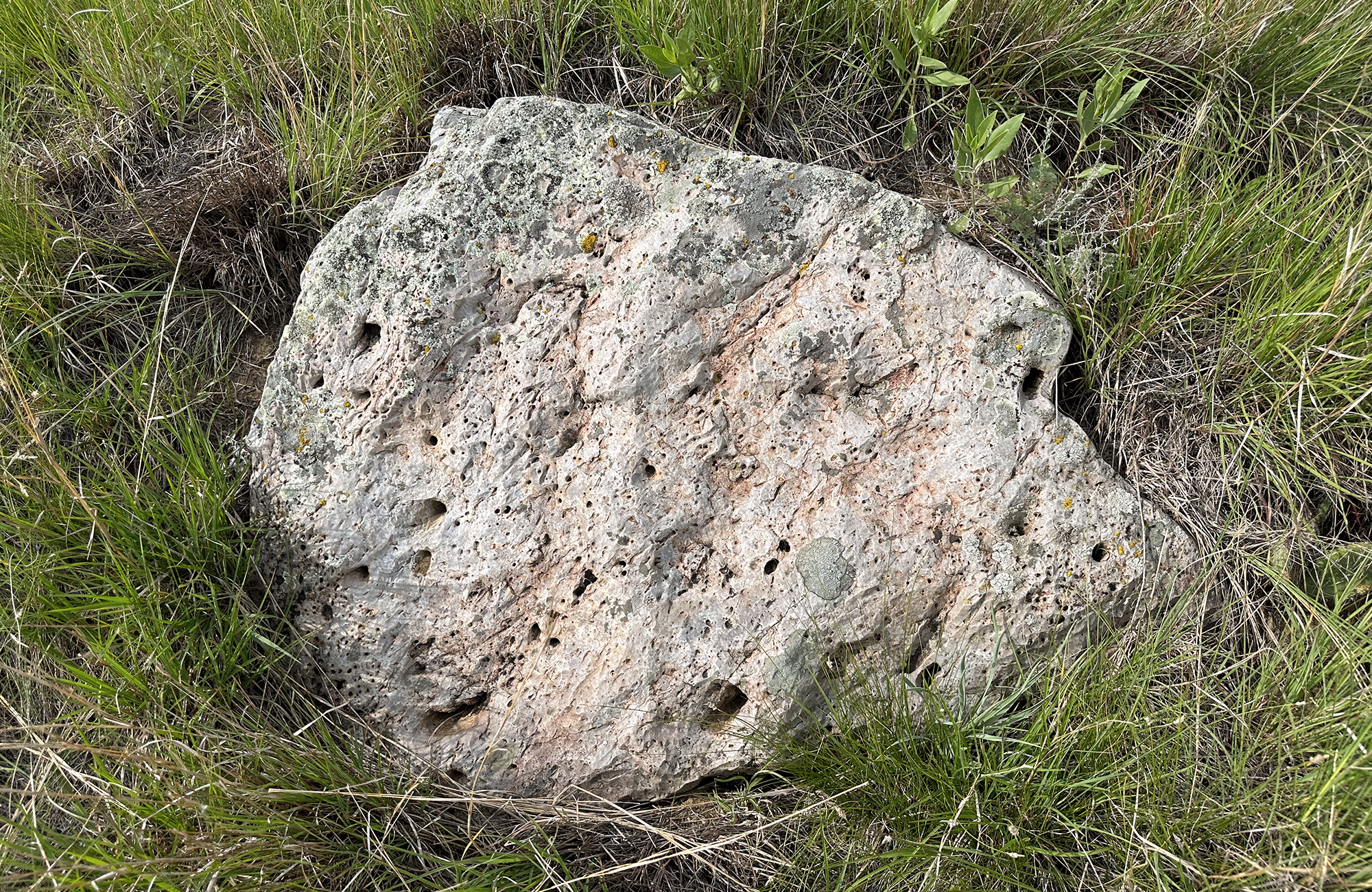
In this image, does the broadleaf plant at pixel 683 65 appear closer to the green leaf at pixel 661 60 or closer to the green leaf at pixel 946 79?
the green leaf at pixel 661 60

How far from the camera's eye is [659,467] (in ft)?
6.53

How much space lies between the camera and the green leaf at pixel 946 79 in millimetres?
2252

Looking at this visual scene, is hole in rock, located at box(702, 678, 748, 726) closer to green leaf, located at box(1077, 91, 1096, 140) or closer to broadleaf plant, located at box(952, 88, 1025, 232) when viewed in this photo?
broadleaf plant, located at box(952, 88, 1025, 232)

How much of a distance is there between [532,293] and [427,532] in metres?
0.65

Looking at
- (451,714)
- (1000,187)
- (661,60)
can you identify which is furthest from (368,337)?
(1000,187)

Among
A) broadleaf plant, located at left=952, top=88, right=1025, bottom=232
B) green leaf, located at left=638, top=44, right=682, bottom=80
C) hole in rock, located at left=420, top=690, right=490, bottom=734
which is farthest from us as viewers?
green leaf, located at left=638, top=44, right=682, bottom=80

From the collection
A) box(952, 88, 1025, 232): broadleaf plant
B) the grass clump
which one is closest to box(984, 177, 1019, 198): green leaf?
box(952, 88, 1025, 232): broadleaf plant

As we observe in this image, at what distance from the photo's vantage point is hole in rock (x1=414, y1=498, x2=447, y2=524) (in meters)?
2.06

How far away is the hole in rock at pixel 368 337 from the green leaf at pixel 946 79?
1.62 metres

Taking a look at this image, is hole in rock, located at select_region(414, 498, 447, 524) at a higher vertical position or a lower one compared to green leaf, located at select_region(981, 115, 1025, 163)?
lower

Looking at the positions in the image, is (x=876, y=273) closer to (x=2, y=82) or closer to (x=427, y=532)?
(x=427, y=532)

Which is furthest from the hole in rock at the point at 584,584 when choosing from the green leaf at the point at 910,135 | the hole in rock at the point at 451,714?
the green leaf at the point at 910,135

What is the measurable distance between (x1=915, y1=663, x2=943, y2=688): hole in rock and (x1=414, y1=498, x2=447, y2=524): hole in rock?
1.21 metres

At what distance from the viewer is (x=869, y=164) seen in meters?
2.44
